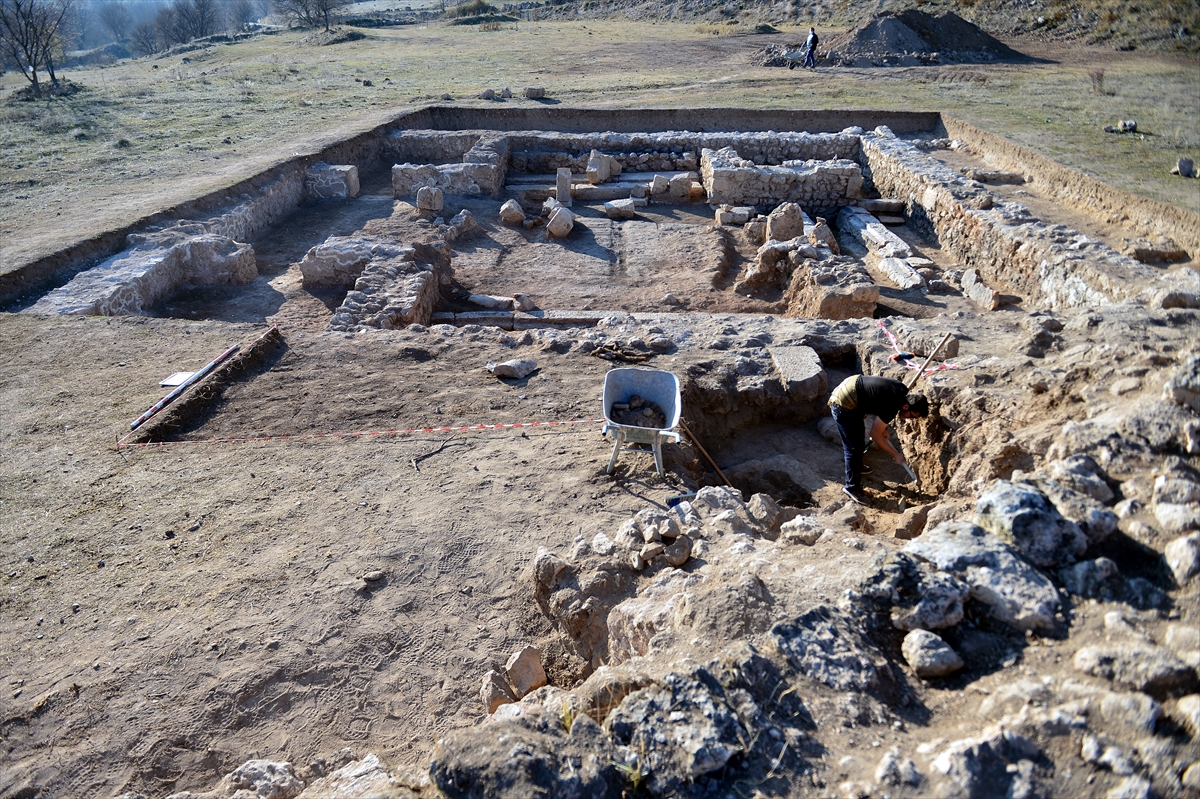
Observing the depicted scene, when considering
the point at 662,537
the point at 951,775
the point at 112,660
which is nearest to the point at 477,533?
the point at 662,537

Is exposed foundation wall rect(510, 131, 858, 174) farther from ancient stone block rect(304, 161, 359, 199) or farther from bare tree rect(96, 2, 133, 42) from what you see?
bare tree rect(96, 2, 133, 42)

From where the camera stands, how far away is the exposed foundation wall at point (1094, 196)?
339 inches

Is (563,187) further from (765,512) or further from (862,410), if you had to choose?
(765,512)

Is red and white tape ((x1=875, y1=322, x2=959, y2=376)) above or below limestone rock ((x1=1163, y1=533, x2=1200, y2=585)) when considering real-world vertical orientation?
below

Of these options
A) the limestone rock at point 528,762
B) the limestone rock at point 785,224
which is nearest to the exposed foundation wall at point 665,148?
the limestone rock at point 785,224

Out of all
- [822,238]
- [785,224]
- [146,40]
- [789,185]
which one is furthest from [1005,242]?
[146,40]

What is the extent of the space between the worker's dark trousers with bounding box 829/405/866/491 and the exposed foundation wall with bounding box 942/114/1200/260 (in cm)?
586

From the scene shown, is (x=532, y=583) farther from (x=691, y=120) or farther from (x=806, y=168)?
(x=691, y=120)

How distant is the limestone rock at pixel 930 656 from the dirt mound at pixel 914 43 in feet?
80.6

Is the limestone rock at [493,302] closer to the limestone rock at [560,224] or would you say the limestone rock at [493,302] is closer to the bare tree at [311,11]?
the limestone rock at [560,224]

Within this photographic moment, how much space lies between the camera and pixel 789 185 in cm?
1309

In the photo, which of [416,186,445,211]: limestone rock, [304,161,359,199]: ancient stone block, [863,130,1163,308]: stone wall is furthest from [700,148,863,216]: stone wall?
[304,161,359,199]: ancient stone block

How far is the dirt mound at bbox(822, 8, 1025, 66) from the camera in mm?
23000

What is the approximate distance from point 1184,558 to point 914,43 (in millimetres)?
26100
